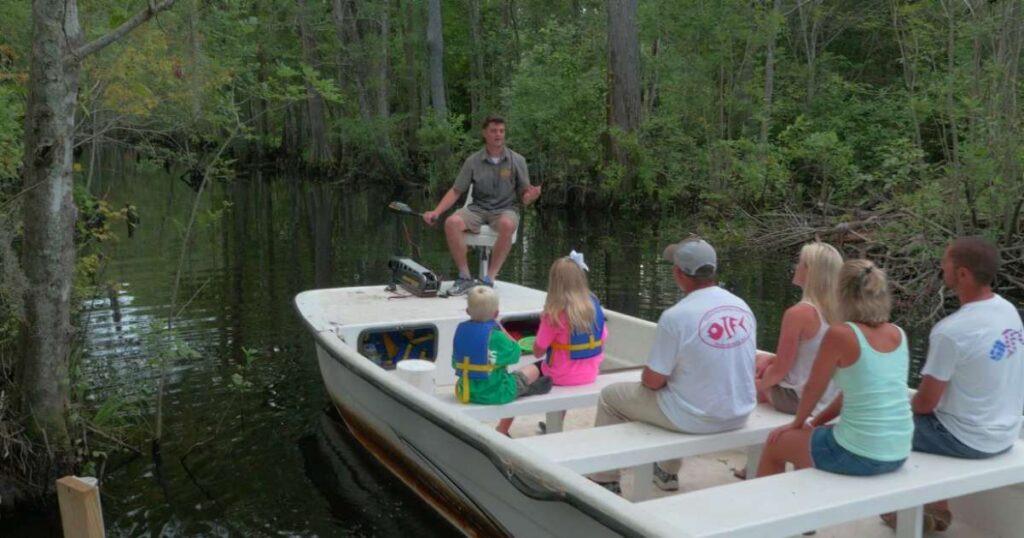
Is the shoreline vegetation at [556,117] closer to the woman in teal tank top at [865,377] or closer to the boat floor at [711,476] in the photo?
the boat floor at [711,476]

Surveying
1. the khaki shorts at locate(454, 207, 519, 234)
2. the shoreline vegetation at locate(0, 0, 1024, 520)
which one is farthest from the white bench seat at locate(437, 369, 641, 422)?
the khaki shorts at locate(454, 207, 519, 234)

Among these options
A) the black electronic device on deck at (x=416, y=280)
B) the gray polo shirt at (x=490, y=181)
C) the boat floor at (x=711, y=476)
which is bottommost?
the boat floor at (x=711, y=476)

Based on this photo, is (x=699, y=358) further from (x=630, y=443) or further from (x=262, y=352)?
(x=262, y=352)

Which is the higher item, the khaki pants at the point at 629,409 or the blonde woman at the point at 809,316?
the blonde woman at the point at 809,316

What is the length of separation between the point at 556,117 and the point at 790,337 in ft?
60.8

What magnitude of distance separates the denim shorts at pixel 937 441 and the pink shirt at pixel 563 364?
177 cm

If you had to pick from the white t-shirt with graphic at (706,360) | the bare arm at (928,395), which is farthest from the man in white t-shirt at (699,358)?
the bare arm at (928,395)

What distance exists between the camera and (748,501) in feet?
10.7

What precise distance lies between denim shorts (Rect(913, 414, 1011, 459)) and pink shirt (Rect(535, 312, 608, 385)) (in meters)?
1.77

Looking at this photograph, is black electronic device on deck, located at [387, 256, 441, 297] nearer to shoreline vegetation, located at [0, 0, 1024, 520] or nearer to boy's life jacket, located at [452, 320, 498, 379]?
shoreline vegetation, located at [0, 0, 1024, 520]

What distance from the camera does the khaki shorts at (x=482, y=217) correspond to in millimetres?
7867

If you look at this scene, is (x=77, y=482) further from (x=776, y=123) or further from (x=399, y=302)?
(x=776, y=123)

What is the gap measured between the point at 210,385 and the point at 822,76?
18047 millimetres

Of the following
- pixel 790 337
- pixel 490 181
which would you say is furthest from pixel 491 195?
pixel 790 337
